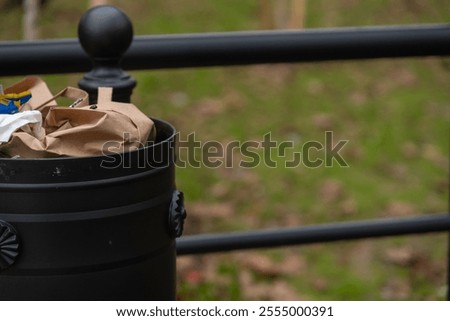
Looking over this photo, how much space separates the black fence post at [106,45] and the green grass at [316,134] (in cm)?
224

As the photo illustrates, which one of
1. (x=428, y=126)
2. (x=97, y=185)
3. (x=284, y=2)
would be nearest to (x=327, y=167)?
(x=428, y=126)

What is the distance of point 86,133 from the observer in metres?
1.44

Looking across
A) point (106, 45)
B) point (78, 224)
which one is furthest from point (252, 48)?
point (78, 224)

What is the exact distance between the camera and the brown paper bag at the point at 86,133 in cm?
143

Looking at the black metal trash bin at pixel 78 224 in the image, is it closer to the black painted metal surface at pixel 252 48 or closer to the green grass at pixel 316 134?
the black painted metal surface at pixel 252 48

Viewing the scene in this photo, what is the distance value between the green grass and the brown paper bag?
→ 237cm

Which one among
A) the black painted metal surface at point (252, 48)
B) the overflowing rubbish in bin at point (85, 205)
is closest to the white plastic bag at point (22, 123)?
the overflowing rubbish in bin at point (85, 205)

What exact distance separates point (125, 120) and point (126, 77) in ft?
0.82

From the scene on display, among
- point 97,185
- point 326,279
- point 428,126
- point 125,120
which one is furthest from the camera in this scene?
point 428,126

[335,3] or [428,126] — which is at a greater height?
[335,3]

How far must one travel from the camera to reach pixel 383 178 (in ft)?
18.7

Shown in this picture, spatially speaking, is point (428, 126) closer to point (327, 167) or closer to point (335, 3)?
point (327, 167)

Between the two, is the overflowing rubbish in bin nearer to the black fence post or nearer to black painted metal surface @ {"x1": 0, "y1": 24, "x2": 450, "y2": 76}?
the black fence post

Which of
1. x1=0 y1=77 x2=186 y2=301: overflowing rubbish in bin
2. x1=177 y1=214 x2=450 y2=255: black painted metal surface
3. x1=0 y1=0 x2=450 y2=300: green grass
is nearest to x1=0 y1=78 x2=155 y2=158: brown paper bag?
x1=0 y1=77 x2=186 y2=301: overflowing rubbish in bin
